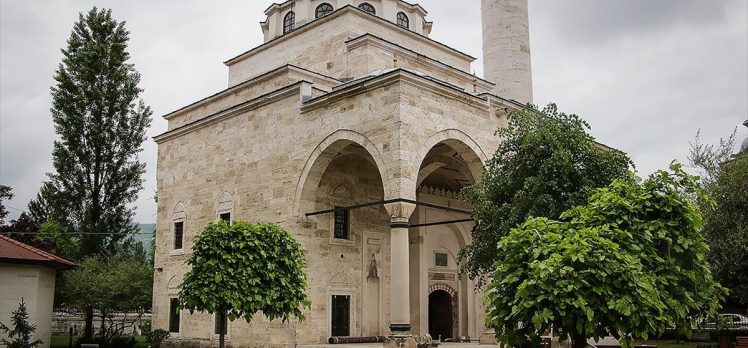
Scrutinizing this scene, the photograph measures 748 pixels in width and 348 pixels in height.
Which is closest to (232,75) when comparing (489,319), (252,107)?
(252,107)

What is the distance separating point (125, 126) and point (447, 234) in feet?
41.8

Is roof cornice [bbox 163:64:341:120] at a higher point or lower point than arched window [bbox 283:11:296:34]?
lower

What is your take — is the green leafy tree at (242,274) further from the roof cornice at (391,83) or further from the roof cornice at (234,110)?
the roof cornice at (234,110)

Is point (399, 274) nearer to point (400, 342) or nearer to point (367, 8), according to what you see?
point (400, 342)

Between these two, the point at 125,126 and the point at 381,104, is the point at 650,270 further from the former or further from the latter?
the point at 125,126

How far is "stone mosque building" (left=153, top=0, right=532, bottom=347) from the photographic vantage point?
13.4m

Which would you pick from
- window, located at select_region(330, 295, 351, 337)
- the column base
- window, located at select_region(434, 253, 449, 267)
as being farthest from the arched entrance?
the column base

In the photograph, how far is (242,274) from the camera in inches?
456

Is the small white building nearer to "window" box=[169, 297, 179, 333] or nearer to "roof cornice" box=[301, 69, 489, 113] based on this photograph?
"window" box=[169, 297, 179, 333]

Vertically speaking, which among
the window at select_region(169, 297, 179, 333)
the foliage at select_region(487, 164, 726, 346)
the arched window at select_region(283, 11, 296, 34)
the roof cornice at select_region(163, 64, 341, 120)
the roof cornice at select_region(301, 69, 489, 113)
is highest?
the arched window at select_region(283, 11, 296, 34)

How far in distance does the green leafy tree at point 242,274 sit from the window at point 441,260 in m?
6.38

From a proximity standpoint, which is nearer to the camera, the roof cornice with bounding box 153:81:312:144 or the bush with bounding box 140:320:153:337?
the roof cornice with bounding box 153:81:312:144

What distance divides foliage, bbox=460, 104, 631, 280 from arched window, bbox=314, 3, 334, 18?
8752mm

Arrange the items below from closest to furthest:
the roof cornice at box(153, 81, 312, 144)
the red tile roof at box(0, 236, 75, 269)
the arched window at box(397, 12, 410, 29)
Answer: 1. the red tile roof at box(0, 236, 75, 269)
2. the roof cornice at box(153, 81, 312, 144)
3. the arched window at box(397, 12, 410, 29)
